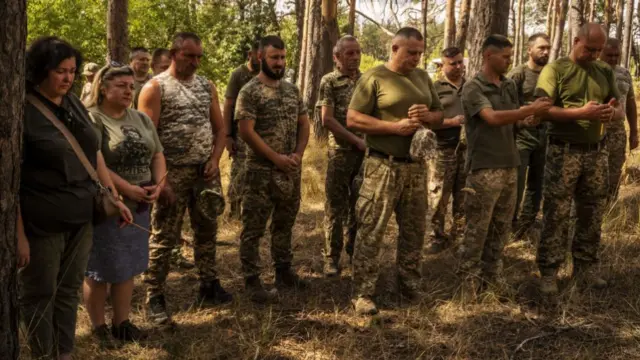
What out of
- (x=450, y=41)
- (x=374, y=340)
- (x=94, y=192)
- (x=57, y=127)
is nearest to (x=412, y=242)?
(x=374, y=340)

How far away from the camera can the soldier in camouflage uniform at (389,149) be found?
4465mm

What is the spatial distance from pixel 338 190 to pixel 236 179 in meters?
1.83

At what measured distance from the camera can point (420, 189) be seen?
4.65 m

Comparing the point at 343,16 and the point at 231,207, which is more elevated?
the point at 343,16

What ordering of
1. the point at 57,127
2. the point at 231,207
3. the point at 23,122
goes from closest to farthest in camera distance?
the point at 23,122, the point at 57,127, the point at 231,207

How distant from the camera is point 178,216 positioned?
4469mm

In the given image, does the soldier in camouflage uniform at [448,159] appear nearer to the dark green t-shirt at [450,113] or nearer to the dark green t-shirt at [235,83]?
the dark green t-shirt at [450,113]

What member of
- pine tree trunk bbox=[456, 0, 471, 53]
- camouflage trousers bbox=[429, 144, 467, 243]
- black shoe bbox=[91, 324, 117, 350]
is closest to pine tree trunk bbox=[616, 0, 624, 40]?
pine tree trunk bbox=[456, 0, 471, 53]

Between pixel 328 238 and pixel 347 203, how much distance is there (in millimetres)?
390

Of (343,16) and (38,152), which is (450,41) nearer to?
(343,16)

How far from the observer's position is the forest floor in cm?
390

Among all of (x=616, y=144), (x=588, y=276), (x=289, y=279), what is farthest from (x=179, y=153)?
(x=616, y=144)

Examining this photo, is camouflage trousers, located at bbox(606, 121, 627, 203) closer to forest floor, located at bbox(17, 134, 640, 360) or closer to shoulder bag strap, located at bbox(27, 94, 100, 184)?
forest floor, located at bbox(17, 134, 640, 360)

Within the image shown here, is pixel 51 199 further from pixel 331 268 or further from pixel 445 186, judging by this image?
pixel 445 186
